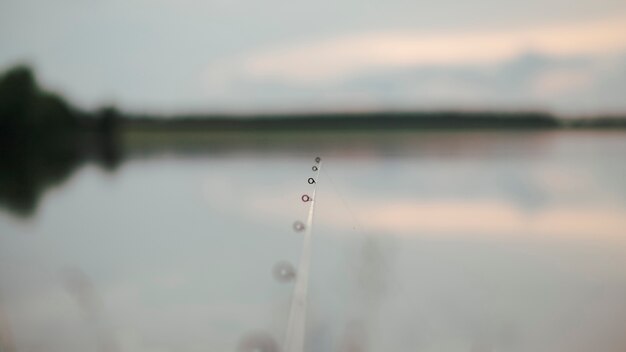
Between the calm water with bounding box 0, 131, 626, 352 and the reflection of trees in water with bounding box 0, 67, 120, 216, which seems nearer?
the calm water with bounding box 0, 131, 626, 352

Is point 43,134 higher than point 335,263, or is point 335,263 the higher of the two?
point 43,134

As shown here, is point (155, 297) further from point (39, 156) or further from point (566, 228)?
point (39, 156)

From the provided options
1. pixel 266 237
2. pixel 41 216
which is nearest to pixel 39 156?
pixel 41 216

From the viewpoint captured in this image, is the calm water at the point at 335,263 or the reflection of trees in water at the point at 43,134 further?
the reflection of trees in water at the point at 43,134
